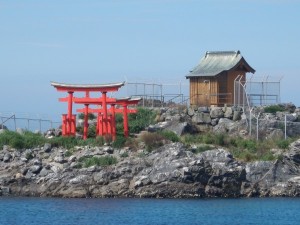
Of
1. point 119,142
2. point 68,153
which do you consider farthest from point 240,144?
point 68,153

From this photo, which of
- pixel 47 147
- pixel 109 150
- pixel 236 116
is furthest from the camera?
pixel 236 116

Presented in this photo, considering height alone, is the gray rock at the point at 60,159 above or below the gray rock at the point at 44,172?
above

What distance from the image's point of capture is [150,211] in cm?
4856

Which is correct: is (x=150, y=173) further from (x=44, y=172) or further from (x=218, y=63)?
(x=218, y=63)

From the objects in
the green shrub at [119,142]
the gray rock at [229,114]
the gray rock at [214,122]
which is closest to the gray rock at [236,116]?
the gray rock at [229,114]

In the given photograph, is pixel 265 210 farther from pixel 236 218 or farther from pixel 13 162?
pixel 13 162

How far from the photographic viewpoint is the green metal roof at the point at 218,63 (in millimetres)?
68062

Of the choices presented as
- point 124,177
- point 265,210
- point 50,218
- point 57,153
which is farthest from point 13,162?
point 265,210

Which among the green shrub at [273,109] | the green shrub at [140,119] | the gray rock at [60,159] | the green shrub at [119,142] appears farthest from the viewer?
the green shrub at [273,109]

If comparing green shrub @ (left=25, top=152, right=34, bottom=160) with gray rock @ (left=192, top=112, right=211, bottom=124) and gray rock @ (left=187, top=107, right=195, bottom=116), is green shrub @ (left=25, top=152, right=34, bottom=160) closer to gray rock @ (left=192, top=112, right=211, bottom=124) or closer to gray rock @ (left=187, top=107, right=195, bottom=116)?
gray rock @ (left=192, top=112, right=211, bottom=124)

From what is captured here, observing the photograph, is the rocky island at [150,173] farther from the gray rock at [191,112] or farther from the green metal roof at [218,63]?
the green metal roof at [218,63]

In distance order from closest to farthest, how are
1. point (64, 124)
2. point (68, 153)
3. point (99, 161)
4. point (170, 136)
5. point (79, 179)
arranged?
point (79, 179), point (99, 161), point (68, 153), point (170, 136), point (64, 124)

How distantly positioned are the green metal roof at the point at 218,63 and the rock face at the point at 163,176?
12.4 meters

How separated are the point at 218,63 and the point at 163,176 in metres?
18.2
